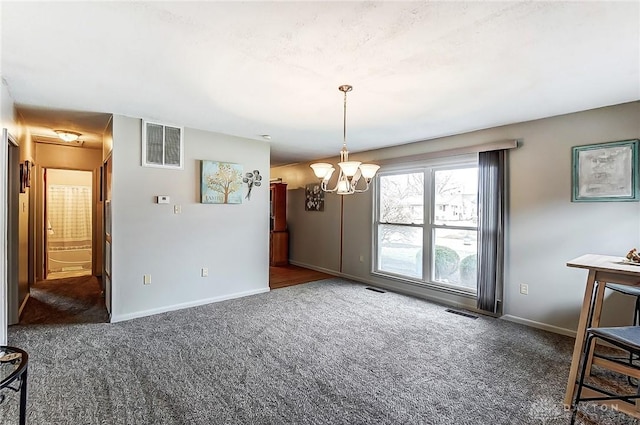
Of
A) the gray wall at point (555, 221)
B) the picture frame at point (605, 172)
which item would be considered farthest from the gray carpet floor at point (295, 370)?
the picture frame at point (605, 172)

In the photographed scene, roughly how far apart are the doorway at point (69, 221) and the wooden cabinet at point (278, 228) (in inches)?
143

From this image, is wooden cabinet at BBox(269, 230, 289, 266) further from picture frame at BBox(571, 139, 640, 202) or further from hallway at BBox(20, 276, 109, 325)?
picture frame at BBox(571, 139, 640, 202)

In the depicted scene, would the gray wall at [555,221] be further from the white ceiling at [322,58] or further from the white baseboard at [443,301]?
the white ceiling at [322,58]

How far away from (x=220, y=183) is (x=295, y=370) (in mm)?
2810

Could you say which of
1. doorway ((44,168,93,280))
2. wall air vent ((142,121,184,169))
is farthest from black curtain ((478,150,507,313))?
doorway ((44,168,93,280))

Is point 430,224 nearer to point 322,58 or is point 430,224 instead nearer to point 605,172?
point 605,172

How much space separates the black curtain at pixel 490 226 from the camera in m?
3.82

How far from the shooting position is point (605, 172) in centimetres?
311

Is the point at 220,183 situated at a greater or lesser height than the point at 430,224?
greater

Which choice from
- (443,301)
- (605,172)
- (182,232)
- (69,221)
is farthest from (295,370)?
(69,221)

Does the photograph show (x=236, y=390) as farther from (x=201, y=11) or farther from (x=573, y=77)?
(x=573, y=77)

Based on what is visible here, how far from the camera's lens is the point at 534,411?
6.69 feet

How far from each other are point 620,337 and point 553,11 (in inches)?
72.0

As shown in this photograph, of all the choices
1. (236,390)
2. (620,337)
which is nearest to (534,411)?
(620,337)
